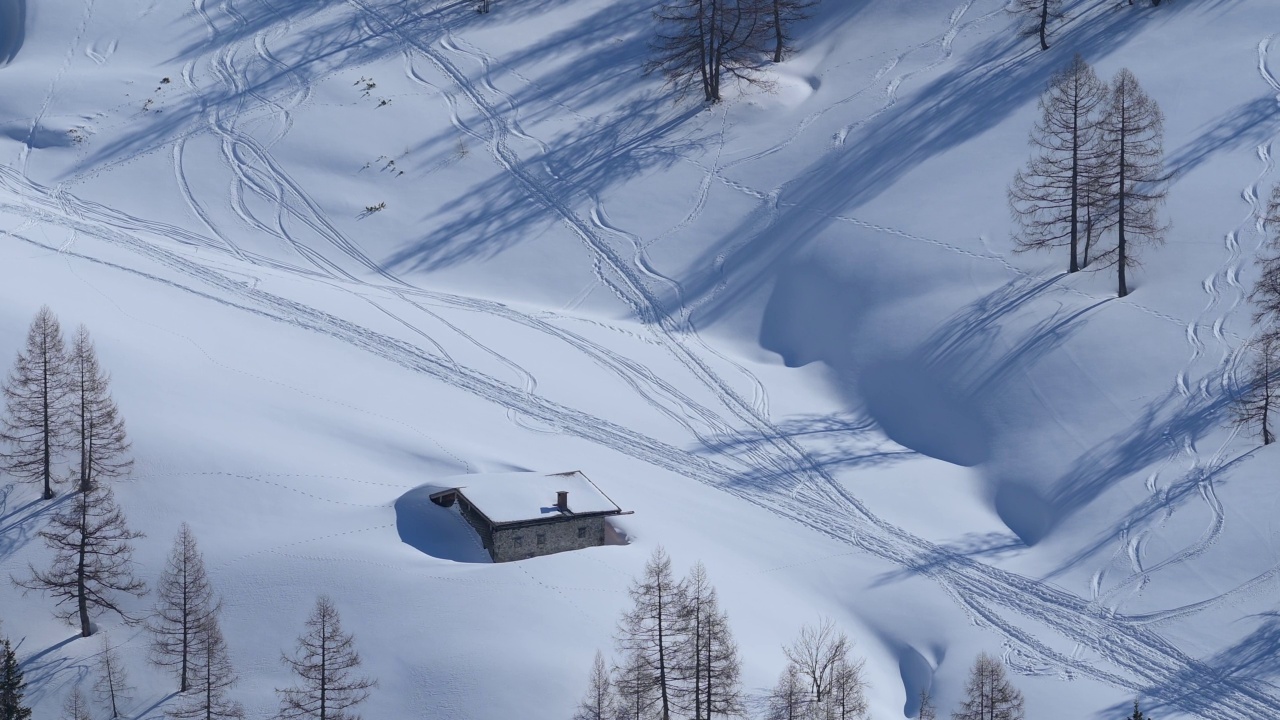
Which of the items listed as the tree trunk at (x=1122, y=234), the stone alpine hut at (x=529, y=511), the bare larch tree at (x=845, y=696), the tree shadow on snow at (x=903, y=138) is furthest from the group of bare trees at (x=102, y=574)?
the tree trunk at (x=1122, y=234)

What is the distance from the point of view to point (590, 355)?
47.5m

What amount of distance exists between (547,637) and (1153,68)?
3431cm

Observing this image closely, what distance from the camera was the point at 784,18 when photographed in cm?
6325

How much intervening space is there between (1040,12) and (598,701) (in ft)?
131

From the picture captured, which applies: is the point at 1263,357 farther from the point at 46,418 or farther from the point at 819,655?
the point at 46,418

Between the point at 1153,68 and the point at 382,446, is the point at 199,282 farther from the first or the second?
the point at 1153,68

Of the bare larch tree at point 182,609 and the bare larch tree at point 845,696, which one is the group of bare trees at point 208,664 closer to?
the bare larch tree at point 182,609

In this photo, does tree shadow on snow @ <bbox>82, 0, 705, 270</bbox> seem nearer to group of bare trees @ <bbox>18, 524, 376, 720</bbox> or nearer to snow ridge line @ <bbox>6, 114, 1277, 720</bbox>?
snow ridge line @ <bbox>6, 114, 1277, 720</bbox>

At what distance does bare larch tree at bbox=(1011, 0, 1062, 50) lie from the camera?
58.1 m

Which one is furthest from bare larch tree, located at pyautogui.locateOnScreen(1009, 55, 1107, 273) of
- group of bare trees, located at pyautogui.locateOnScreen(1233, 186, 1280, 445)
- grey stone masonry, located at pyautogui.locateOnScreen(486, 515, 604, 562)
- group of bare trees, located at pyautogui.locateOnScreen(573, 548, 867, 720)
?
group of bare trees, located at pyautogui.locateOnScreen(573, 548, 867, 720)

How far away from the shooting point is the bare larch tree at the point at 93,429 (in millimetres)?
36688

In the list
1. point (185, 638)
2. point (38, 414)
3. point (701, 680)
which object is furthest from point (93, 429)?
point (701, 680)

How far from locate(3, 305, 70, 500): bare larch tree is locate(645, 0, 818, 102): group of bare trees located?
3104 cm

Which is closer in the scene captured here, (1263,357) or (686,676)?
(686,676)
